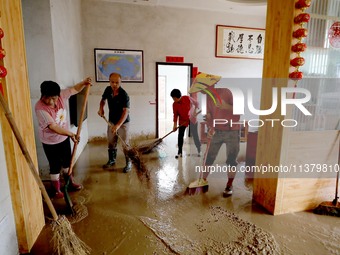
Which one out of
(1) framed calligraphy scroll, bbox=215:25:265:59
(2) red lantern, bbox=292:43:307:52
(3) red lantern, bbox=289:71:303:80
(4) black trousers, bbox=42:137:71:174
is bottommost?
(4) black trousers, bbox=42:137:71:174

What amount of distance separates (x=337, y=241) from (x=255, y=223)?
2.07 feet

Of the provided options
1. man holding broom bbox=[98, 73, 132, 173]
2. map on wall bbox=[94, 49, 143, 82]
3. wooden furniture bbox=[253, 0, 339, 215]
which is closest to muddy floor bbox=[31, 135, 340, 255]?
wooden furniture bbox=[253, 0, 339, 215]

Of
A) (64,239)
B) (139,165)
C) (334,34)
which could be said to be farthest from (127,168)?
(334,34)

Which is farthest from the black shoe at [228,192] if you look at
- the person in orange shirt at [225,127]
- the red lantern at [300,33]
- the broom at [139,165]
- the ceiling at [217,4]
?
the ceiling at [217,4]

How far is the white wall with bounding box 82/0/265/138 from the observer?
15.4 feet

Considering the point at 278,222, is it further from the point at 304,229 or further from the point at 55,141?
the point at 55,141

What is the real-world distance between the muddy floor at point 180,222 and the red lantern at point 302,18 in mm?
1772

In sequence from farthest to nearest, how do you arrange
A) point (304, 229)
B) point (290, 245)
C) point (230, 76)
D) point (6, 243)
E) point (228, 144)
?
point (230, 76) → point (228, 144) → point (304, 229) → point (290, 245) → point (6, 243)

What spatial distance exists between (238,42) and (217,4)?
1.10 metres

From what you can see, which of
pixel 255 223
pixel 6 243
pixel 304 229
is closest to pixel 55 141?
pixel 6 243

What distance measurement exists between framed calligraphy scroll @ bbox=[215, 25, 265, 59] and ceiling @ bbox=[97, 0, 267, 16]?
399mm

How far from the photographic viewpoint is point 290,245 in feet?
5.87

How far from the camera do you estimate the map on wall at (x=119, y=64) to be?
479cm

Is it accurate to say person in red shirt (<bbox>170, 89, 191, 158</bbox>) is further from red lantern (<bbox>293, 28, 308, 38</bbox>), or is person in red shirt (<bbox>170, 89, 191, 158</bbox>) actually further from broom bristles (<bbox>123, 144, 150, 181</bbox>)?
Answer: red lantern (<bbox>293, 28, 308, 38</bbox>)
